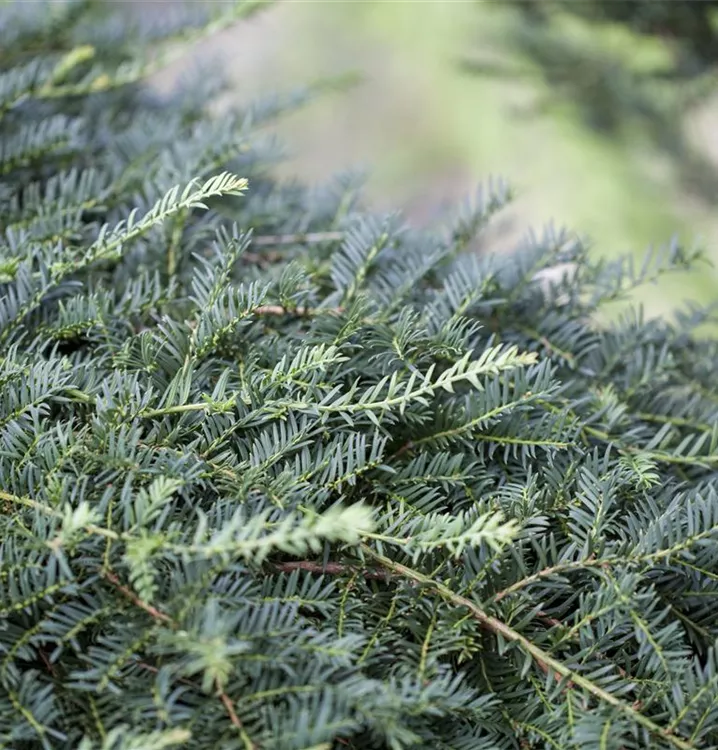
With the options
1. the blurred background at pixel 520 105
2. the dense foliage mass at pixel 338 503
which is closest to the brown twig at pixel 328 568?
the dense foliage mass at pixel 338 503

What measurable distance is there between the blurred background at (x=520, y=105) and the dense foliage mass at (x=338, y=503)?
134 millimetres

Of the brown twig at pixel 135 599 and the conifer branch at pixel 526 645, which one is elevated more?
the brown twig at pixel 135 599

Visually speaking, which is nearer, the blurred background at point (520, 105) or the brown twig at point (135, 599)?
the brown twig at point (135, 599)

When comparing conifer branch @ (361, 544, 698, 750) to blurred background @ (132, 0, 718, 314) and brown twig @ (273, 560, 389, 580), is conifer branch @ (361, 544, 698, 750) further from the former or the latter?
blurred background @ (132, 0, 718, 314)

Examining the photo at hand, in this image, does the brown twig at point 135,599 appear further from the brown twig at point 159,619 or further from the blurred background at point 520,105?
the blurred background at point 520,105

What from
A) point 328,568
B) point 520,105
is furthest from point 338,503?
point 520,105

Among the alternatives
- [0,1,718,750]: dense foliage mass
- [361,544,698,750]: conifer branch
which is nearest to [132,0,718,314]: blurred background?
[0,1,718,750]: dense foliage mass

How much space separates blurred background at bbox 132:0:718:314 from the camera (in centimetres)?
81

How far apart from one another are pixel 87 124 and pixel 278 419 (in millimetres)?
358

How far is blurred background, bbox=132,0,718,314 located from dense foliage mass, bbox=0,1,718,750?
134mm

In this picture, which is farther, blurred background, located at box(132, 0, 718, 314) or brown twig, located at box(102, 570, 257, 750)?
blurred background, located at box(132, 0, 718, 314)

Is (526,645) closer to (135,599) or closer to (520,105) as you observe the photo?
(135,599)

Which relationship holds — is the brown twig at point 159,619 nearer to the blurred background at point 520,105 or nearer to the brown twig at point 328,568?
the brown twig at point 328,568

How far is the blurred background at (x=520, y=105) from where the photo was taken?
0.81 m
